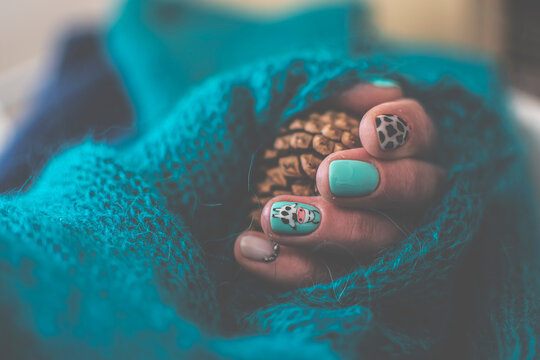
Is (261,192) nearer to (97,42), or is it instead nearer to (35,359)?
(35,359)

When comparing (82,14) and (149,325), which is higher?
(82,14)

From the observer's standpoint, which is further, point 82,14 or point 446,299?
point 82,14

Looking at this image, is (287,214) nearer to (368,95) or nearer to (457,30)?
(368,95)

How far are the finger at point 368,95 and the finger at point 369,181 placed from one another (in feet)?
0.09

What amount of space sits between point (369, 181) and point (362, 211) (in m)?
0.02

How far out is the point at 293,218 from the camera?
0.61 feet

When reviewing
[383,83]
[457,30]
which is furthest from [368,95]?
[457,30]

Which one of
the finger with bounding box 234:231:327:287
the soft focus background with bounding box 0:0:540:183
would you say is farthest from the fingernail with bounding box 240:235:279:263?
the soft focus background with bounding box 0:0:540:183

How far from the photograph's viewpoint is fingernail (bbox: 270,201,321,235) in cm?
19

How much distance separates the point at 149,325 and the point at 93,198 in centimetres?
8

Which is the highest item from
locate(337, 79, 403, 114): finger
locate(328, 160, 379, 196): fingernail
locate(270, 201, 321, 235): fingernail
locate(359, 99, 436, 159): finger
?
locate(337, 79, 403, 114): finger

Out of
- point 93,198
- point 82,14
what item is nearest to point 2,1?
point 82,14

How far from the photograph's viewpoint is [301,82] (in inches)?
9.3

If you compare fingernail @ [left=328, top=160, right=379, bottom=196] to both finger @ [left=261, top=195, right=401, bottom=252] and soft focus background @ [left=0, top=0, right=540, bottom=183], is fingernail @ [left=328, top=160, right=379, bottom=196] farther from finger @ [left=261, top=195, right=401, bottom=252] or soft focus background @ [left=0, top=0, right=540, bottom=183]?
soft focus background @ [left=0, top=0, right=540, bottom=183]
